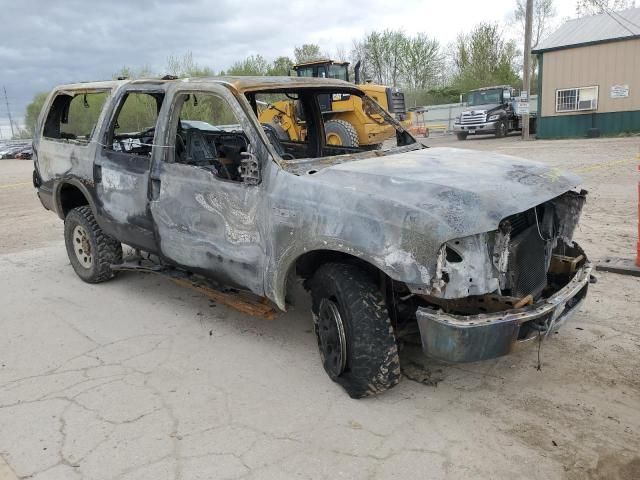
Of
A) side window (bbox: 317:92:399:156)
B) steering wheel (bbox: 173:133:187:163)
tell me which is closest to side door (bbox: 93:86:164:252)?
steering wheel (bbox: 173:133:187:163)

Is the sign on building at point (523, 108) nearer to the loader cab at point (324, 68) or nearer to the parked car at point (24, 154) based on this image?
the loader cab at point (324, 68)

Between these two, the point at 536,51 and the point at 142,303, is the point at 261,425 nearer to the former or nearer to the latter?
the point at 142,303

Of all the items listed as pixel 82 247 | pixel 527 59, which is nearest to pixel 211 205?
pixel 82 247

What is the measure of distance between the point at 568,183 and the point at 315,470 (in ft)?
7.72

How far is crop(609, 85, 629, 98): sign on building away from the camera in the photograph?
72.1 ft

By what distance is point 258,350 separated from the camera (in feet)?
13.8

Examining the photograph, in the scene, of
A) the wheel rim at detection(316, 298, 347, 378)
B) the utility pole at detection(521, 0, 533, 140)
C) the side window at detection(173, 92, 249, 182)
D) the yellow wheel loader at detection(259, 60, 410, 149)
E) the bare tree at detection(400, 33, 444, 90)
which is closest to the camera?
the wheel rim at detection(316, 298, 347, 378)

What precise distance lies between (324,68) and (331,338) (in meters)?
14.3

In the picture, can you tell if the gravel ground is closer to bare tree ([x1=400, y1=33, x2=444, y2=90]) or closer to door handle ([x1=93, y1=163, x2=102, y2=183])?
door handle ([x1=93, y1=163, x2=102, y2=183])

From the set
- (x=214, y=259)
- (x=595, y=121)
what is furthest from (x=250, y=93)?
(x=595, y=121)

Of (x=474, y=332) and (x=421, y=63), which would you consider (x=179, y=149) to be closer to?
(x=474, y=332)

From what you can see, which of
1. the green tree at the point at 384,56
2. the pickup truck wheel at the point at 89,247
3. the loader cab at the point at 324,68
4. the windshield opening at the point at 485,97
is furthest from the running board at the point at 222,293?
the green tree at the point at 384,56

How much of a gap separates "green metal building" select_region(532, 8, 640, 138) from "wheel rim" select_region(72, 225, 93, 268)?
72.3 feet

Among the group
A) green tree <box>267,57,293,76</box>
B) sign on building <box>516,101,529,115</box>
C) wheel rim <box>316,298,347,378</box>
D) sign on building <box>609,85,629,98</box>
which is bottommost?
wheel rim <box>316,298,347,378</box>
